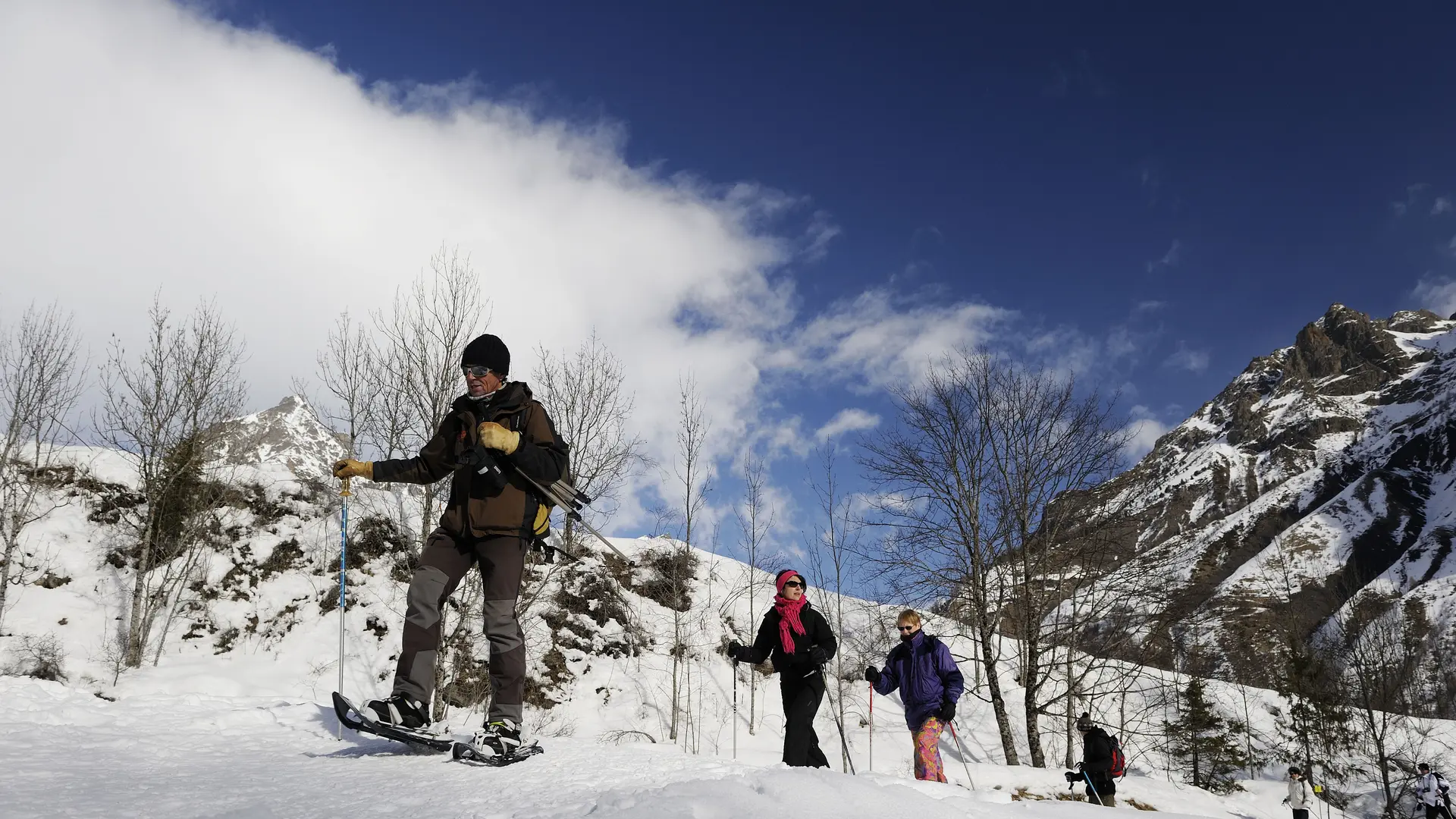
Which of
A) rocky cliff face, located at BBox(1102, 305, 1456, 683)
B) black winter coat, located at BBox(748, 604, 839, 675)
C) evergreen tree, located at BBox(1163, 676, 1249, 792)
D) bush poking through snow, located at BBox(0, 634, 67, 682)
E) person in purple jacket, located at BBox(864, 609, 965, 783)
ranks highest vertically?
rocky cliff face, located at BBox(1102, 305, 1456, 683)

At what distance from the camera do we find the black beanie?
364 cm

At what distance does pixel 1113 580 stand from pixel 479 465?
14.7 meters

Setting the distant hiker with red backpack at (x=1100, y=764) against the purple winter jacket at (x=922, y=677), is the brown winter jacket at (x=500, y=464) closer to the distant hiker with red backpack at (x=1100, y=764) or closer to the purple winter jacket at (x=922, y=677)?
the purple winter jacket at (x=922, y=677)

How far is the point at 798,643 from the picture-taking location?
5.30m

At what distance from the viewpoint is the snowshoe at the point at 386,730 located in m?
3.12

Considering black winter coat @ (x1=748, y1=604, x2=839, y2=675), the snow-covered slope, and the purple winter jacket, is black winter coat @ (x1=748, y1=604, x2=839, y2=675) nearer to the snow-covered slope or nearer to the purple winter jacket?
the snow-covered slope

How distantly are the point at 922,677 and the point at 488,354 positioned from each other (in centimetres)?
460

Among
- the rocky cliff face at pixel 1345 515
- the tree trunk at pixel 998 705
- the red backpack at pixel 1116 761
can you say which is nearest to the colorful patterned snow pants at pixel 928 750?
the red backpack at pixel 1116 761

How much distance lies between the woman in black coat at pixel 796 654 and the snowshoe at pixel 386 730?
2.15m

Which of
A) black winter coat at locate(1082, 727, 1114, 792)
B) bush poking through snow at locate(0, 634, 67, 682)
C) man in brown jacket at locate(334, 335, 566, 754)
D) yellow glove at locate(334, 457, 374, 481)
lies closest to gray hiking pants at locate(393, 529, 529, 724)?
man in brown jacket at locate(334, 335, 566, 754)

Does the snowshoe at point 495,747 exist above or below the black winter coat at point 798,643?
below

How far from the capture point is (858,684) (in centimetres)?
2097

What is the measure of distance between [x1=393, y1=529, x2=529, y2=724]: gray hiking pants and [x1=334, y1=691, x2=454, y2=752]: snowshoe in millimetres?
164

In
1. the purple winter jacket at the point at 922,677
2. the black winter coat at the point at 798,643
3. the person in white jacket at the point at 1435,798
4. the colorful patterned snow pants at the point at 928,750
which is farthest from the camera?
the person in white jacket at the point at 1435,798
